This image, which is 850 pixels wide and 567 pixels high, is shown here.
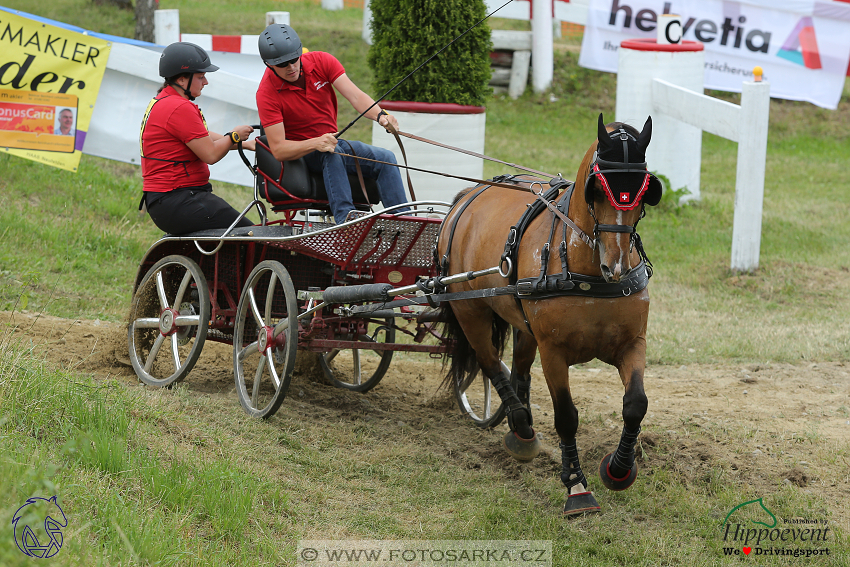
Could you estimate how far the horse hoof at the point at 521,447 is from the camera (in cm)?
473

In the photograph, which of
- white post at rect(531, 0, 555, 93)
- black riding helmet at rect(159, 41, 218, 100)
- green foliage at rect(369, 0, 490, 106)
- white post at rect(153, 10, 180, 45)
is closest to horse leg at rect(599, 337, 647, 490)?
black riding helmet at rect(159, 41, 218, 100)

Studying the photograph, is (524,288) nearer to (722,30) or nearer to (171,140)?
(171,140)

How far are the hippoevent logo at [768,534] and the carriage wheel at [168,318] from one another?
317 centimetres

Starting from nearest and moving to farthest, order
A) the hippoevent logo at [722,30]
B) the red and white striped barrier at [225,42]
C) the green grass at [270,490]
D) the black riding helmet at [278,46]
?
the green grass at [270,490]
the black riding helmet at [278,46]
the red and white striped barrier at [225,42]
the hippoevent logo at [722,30]

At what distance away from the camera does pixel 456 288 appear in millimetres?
4930

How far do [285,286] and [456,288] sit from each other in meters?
0.96

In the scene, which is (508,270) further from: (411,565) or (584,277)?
(411,565)

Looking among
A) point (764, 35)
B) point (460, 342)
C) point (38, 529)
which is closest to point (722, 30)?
point (764, 35)

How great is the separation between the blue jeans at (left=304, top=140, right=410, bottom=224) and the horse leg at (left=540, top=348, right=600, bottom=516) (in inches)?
66.8

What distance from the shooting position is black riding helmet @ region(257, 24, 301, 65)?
5.09m

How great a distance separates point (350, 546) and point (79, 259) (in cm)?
544

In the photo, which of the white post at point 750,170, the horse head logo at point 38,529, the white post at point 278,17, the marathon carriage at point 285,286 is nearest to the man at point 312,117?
the marathon carriage at point 285,286

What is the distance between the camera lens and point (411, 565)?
141 inches

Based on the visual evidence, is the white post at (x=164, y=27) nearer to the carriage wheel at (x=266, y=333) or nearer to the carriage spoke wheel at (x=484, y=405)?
the carriage wheel at (x=266, y=333)
